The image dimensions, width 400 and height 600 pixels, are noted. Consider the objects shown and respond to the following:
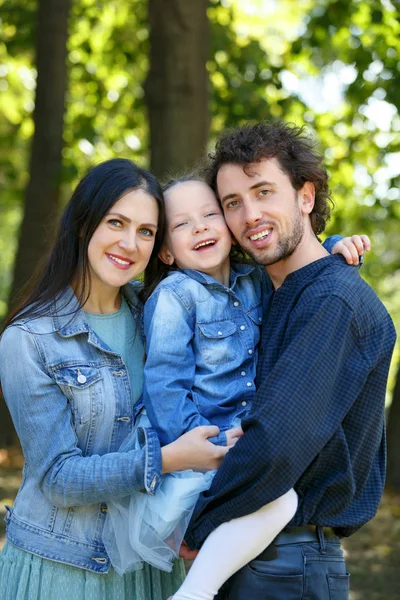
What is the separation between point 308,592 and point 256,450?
1.83 feet

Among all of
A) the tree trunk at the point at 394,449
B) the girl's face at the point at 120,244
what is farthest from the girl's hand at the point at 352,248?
the tree trunk at the point at 394,449

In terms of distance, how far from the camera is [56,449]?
274 cm

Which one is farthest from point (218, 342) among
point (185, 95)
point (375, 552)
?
point (375, 552)

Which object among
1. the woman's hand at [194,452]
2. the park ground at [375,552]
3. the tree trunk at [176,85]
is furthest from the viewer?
the tree trunk at [176,85]

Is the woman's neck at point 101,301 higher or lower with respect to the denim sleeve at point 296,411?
higher

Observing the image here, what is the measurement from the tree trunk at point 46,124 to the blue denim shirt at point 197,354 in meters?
6.71

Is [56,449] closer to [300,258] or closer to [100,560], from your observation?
[100,560]

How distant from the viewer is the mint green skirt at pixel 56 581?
286 cm

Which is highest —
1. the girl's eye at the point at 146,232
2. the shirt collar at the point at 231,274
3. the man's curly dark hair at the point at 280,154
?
the man's curly dark hair at the point at 280,154

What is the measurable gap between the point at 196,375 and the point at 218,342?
159 mm

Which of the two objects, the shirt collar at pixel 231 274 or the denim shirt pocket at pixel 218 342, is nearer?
the denim shirt pocket at pixel 218 342

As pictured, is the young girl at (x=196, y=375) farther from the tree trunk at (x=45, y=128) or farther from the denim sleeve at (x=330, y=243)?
the tree trunk at (x=45, y=128)

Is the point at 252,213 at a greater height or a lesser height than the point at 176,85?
lesser

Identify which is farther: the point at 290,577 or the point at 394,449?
the point at 394,449
